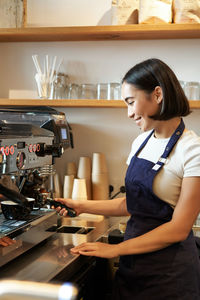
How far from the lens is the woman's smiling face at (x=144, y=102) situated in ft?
4.83

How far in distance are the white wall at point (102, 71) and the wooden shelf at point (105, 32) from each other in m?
0.08

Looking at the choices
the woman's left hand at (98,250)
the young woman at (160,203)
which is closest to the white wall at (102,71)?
the young woman at (160,203)

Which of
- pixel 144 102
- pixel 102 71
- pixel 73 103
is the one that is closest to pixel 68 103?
pixel 73 103

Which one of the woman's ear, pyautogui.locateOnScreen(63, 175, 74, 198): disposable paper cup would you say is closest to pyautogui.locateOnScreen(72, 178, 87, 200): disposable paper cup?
pyautogui.locateOnScreen(63, 175, 74, 198): disposable paper cup

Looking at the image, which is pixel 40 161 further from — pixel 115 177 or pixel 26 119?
pixel 115 177

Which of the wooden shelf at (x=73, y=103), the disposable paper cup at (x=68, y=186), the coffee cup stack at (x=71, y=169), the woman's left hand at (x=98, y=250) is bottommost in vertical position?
the disposable paper cup at (x=68, y=186)

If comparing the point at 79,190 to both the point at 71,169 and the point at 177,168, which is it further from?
the point at 177,168

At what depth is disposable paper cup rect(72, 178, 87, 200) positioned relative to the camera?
8.09 feet

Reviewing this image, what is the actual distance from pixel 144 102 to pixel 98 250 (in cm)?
56

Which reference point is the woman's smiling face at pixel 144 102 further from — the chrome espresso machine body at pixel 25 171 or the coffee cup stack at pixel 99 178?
the coffee cup stack at pixel 99 178

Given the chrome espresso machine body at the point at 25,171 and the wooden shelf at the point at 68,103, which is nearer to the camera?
the chrome espresso machine body at the point at 25,171

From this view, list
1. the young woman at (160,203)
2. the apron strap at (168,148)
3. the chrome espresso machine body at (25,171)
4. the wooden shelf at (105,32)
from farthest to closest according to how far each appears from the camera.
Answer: the wooden shelf at (105,32) < the apron strap at (168,148) < the young woman at (160,203) < the chrome espresso machine body at (25,171)

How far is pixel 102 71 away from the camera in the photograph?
2.74 m

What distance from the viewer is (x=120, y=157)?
2.73 meters
